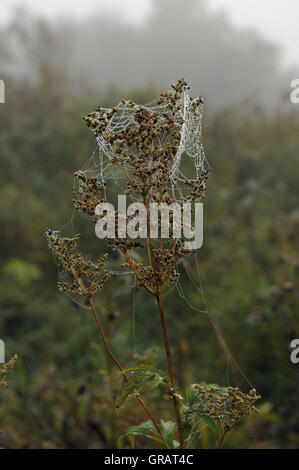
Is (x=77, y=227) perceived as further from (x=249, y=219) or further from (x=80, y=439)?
(x=80, y=439)

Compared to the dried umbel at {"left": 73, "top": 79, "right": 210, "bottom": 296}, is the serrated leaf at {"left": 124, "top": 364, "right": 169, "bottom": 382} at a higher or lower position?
lower

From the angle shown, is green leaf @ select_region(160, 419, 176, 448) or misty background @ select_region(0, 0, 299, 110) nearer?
green leaf @ select_region(160, 419, 176, 448)

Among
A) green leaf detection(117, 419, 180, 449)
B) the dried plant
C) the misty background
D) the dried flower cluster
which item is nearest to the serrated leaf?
the dried plant

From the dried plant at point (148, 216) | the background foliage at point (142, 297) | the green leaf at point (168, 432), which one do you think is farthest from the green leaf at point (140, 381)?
the background foliage at point (142, 297)

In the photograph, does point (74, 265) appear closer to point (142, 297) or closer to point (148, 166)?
point (148, 166)

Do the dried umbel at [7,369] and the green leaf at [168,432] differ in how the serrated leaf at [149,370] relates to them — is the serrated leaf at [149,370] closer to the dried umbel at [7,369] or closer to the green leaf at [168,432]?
the green leaf at [168,432]

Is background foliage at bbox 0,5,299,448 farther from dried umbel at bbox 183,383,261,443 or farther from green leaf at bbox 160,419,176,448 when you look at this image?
green leaf at bbox 160,419,176,448

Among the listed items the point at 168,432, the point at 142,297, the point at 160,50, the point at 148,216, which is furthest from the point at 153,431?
the point at 160,50

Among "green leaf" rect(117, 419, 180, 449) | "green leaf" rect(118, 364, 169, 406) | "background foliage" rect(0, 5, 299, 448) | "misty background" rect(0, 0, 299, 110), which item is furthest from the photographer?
"misty background" rect(0, 0, 299, 110)

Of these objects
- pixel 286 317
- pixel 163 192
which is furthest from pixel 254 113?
pixel 163 192

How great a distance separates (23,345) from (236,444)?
278cm

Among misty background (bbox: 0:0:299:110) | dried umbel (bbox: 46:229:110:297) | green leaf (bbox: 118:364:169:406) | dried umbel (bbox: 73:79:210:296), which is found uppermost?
misty background (bbox: 0:0:299:110)

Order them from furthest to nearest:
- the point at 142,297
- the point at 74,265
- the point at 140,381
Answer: the point at 142,297, the point at 74,265, the point at 140,381

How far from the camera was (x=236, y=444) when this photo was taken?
308 centimetres
